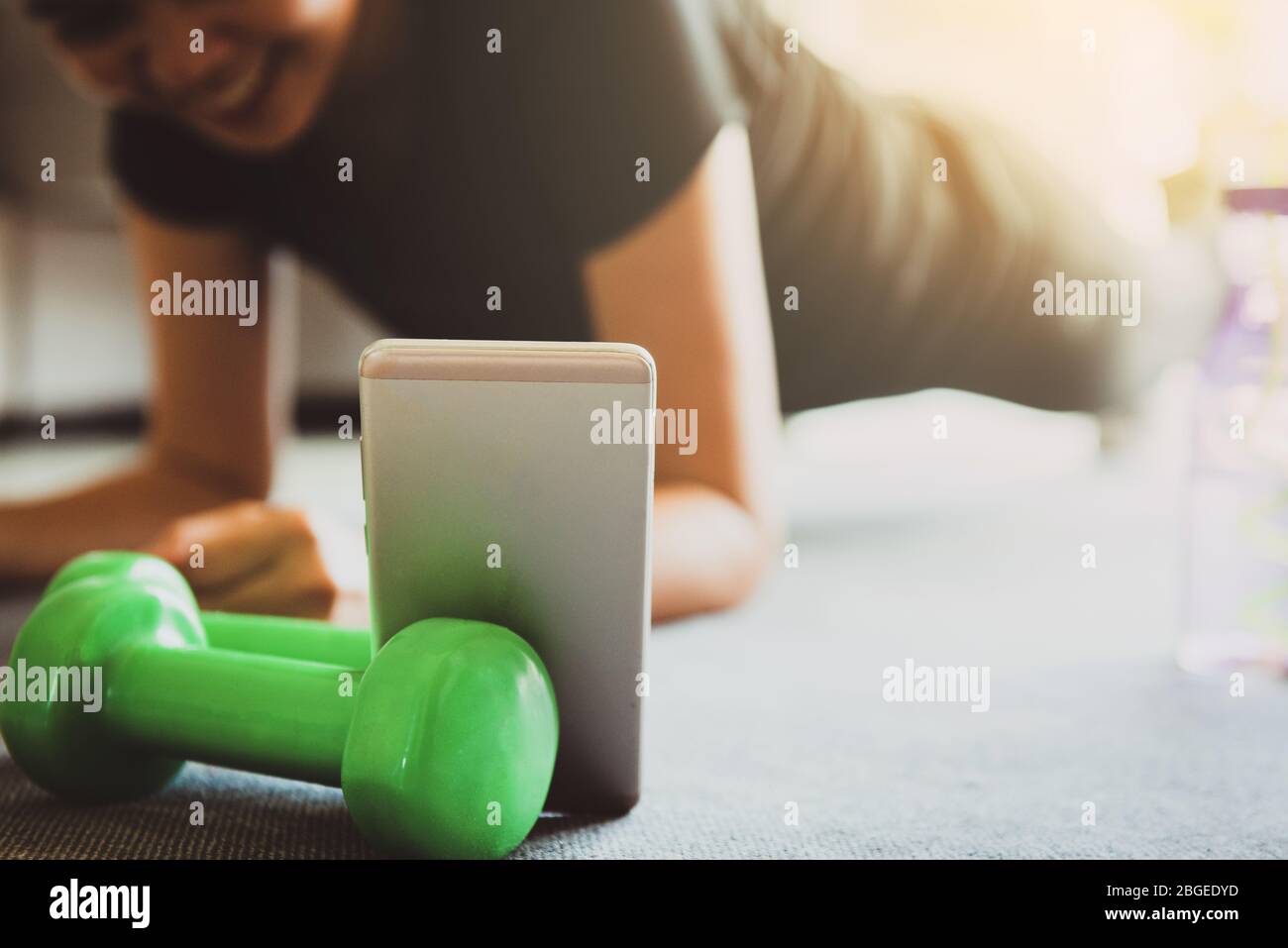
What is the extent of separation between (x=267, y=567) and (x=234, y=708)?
11.3 inches

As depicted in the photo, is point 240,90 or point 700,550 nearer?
point 700,550

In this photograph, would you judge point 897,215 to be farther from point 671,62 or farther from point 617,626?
point 617,626

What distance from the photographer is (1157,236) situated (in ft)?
5.23

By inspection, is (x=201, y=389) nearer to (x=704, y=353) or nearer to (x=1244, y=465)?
(x=704, y=353)

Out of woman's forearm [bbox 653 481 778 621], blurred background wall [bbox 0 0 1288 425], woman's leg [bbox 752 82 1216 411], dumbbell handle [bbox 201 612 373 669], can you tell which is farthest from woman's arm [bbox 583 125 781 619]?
blurred background wall [bbox 0 0 1288 425]

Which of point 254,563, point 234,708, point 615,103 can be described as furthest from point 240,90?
point 234,708

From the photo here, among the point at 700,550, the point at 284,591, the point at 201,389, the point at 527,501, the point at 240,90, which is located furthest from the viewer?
the point at 201,389

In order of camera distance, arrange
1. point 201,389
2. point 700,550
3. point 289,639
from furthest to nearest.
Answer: point 201,389
point 700,550
point 289,639

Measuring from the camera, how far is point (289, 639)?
67 cm

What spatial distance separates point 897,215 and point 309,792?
100cm

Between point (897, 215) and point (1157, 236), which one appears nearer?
point (897, 215)

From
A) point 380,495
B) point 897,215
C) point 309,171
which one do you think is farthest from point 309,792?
point 897,215

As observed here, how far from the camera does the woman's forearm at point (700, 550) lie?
3.06 ft

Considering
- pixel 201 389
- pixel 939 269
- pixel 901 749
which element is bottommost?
pixel 901 749
